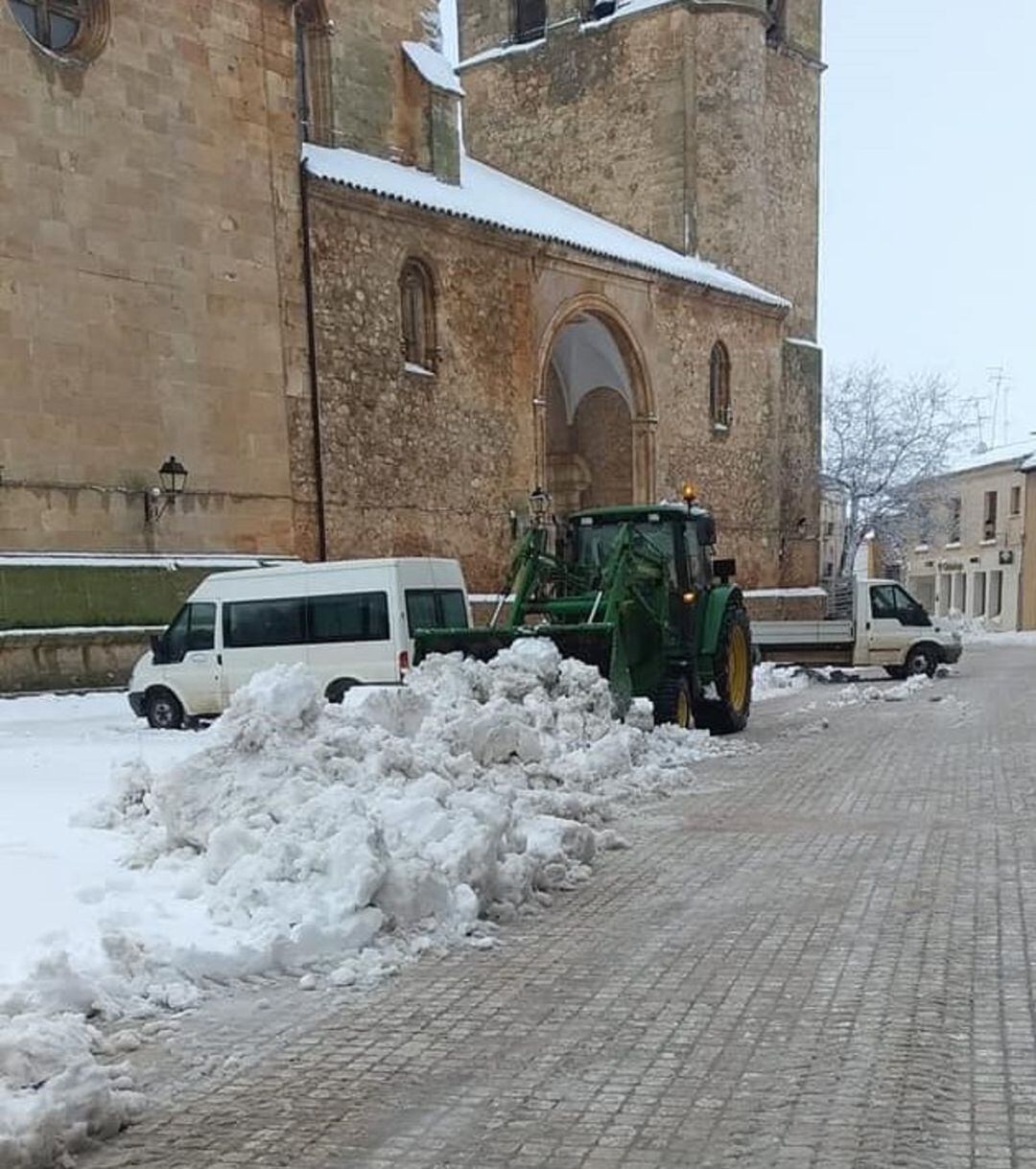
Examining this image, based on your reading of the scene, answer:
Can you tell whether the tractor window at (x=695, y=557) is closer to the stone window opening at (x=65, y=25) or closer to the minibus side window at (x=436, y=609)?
the minibus side window at (x=436, y=609)

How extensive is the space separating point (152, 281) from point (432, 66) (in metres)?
10.7

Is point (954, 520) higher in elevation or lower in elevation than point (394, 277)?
lower

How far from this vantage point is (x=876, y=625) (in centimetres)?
2042

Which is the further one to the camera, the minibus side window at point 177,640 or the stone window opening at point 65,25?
the stone window opening at point 65,25

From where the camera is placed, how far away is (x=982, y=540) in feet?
156

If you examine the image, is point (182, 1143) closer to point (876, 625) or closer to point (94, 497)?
point (94, 497)

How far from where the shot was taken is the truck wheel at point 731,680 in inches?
507

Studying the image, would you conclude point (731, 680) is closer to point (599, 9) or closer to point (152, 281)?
point (152, 281)

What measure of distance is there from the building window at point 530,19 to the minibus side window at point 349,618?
87.7 feet

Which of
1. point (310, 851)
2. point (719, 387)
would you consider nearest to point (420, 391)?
point (719, 387)

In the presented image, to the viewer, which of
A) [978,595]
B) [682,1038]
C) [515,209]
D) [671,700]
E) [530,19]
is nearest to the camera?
[682,1038]

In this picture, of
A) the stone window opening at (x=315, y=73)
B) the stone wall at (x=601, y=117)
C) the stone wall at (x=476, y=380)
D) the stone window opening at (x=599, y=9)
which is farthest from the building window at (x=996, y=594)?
the stone window opening at (x=315, y=73)

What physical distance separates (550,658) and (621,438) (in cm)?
1873

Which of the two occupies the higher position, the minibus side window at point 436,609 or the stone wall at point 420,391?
the stone wall at point 420,391
